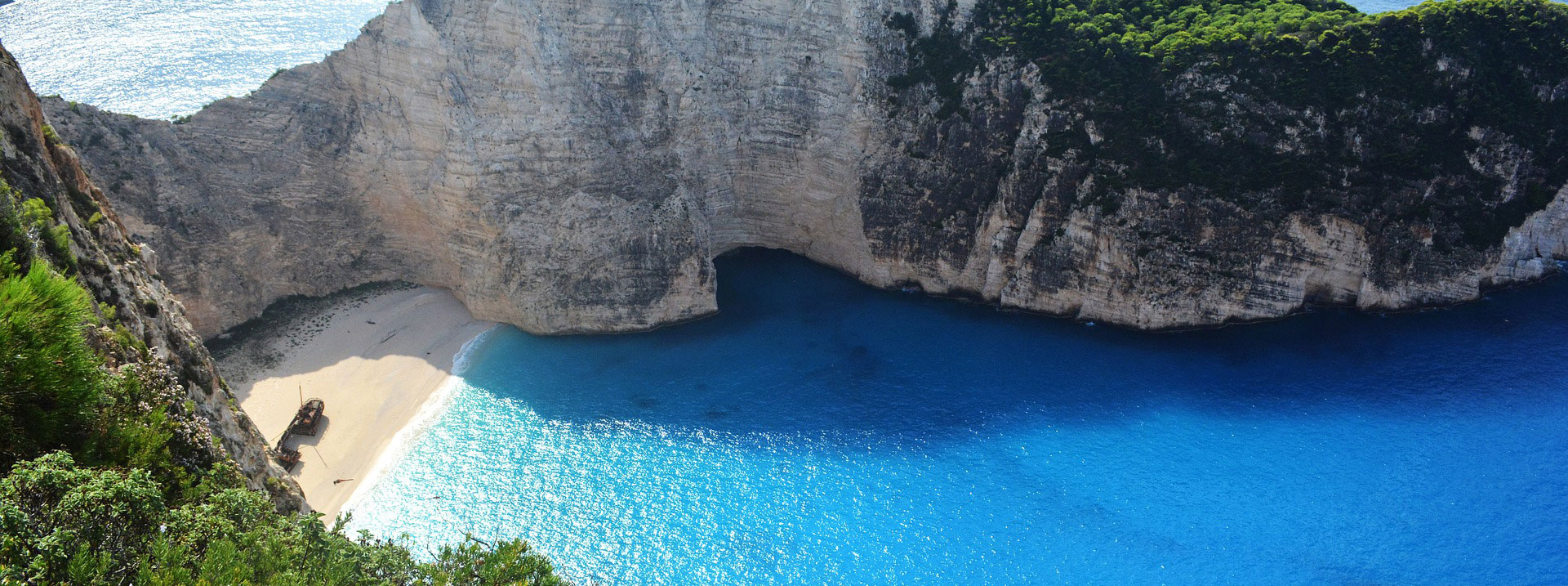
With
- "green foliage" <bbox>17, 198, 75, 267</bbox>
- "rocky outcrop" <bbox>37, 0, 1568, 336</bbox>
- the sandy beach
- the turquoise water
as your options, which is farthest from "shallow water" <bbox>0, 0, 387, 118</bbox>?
"green foliage" <bbox>17, 198, 75, 267</bbox>

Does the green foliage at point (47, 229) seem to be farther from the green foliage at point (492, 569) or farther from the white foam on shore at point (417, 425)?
the white foam on shore at point (417, 425)

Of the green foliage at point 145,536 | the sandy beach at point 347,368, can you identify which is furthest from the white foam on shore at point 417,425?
the green foliage at point 145,536

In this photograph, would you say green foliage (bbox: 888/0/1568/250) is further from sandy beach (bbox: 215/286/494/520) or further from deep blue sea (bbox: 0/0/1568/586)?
sandy beach (bbox: 215/286/494/520)

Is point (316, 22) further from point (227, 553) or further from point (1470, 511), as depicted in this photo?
point (1470, 511)

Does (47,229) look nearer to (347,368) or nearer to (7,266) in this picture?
(7,266)

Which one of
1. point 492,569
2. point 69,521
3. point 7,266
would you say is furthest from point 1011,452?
point 7,266

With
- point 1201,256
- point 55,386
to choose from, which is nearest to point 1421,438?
point 1201,256

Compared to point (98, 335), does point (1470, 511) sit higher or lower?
lower

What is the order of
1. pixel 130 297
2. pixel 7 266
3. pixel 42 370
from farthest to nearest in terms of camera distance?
pixel 130 297 < pixel 7 266 < pixel 42 370
